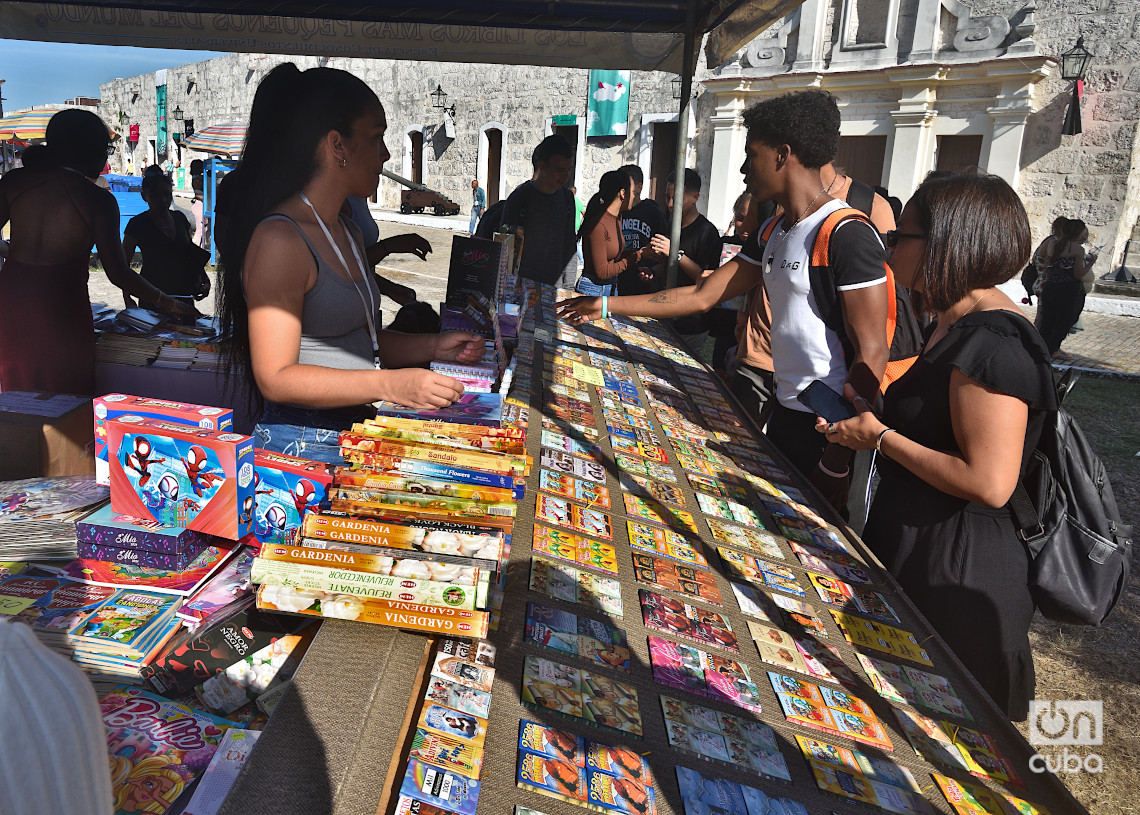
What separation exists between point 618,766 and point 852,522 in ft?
6.85

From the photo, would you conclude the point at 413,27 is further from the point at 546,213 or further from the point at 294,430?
the point at 294,430

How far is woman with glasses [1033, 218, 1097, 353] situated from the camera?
25.9 feet

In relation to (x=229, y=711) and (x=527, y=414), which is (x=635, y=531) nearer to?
(x=527, y=414)

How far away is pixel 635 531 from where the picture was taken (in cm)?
176

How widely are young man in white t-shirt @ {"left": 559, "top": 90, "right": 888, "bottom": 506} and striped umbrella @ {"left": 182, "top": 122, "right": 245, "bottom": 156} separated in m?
10.5

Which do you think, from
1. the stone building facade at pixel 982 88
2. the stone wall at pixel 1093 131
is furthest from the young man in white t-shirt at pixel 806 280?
the stone wall at pixel 1093 131

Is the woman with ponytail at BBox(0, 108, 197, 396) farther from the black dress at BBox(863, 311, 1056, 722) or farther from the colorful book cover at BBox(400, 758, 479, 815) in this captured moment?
the black dress at BBox(863, 311, 1056, 722)

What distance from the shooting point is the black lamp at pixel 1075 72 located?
12.1m

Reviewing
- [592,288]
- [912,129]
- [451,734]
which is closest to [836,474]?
[451,734]

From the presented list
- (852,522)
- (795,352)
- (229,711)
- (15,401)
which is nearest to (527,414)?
(795,352)

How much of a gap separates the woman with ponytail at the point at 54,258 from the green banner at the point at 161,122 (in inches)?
1494

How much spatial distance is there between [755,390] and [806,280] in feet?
3.23

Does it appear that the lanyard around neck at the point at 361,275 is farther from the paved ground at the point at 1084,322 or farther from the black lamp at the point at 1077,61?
the black lamp at the point at 1077,61

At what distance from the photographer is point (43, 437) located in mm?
2354
